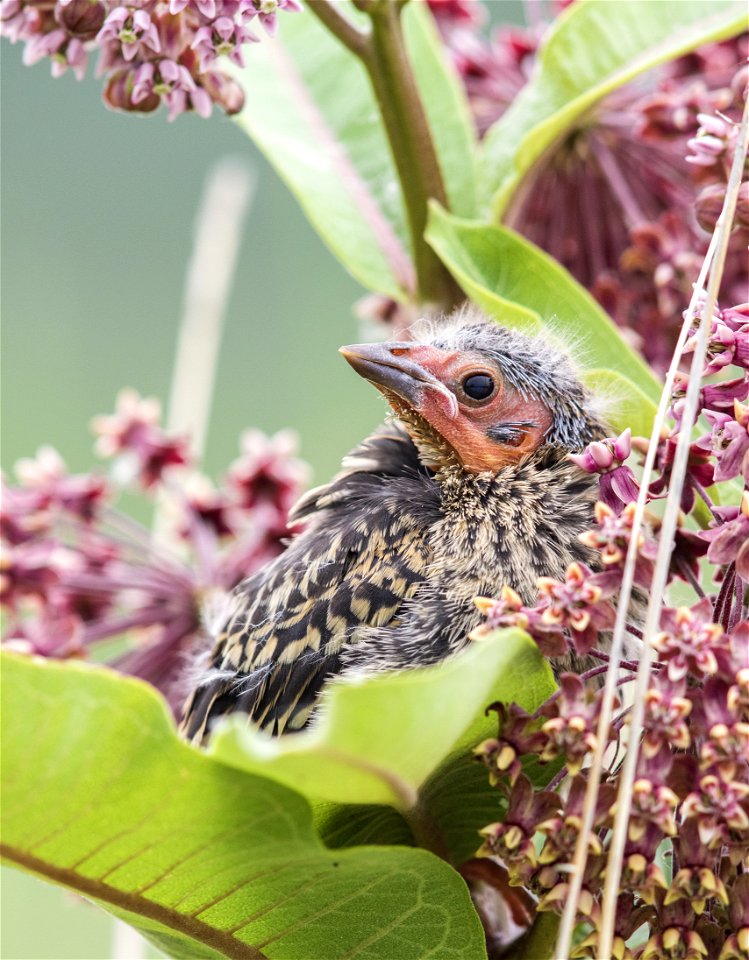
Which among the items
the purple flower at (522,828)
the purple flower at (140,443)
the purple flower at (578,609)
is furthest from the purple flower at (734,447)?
the purple flower at (140,443)

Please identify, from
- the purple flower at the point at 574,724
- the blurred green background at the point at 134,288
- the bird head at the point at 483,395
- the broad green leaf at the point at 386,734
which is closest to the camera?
the broad green leaf at the point at 386,734

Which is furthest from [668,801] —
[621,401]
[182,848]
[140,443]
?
[140,443]

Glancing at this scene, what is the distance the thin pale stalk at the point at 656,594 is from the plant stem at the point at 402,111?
0.35m

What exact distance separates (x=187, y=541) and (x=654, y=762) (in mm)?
983

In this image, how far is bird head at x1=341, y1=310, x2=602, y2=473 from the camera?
3.86 ft

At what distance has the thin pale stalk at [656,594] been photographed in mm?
636

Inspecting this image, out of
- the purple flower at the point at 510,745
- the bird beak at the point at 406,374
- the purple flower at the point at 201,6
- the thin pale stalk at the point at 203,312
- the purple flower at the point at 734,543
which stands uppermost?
the purple flower at the point at 201,6

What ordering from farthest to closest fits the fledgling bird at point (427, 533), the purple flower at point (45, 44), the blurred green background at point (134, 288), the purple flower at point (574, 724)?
the blurred green background at point (134, 288) → the fledgling bird at point (427, 533) → the purple flower at point (45, 44) → the purple flower at point (574, 724)

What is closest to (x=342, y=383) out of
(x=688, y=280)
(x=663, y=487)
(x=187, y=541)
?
(x=187, y=541)

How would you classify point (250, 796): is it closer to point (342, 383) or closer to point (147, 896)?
point (147, 896)

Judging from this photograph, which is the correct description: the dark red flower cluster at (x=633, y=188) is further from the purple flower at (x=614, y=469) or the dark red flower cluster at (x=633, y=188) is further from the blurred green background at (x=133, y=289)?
the blurred green background at (x=133, y=289)

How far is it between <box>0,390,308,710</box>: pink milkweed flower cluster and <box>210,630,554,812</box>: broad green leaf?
2.06 feet

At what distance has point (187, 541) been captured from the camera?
5.21 feet

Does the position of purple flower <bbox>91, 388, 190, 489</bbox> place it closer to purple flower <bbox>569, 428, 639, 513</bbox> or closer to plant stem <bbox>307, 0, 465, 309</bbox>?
plant stem <bbox>307, 0, 465, 309</bbox>
